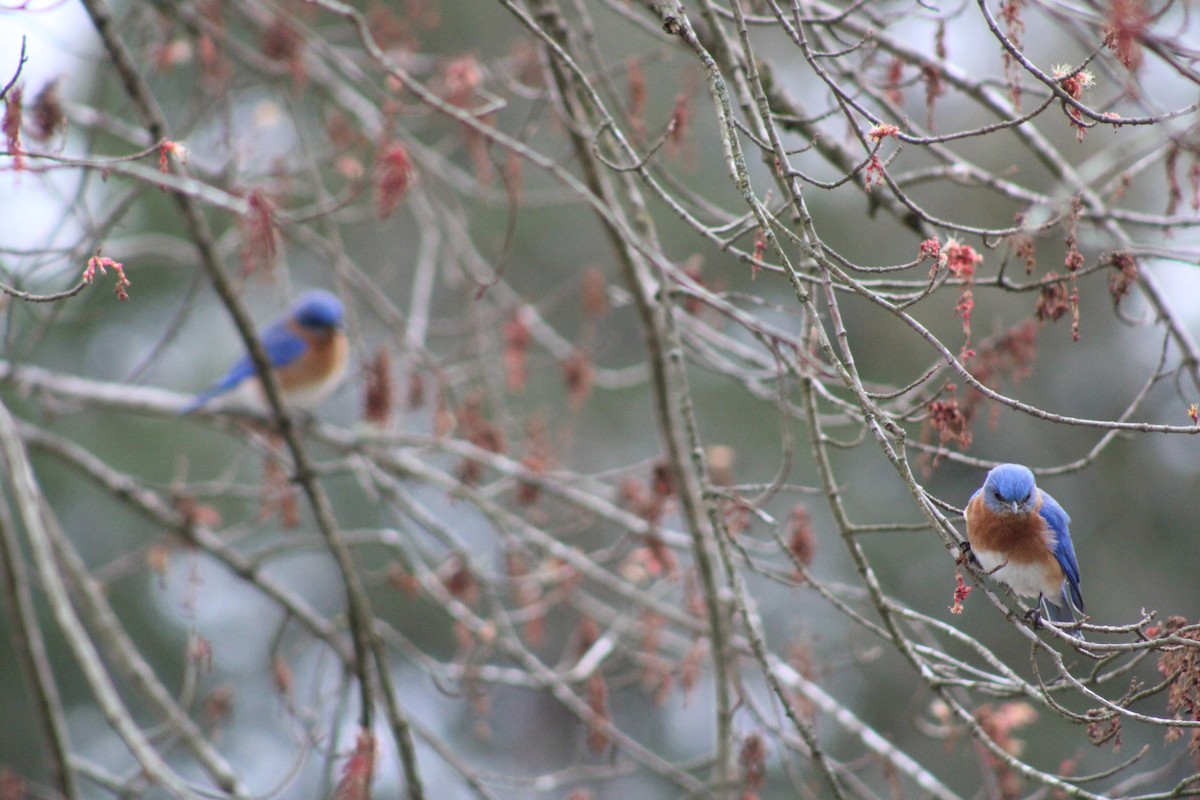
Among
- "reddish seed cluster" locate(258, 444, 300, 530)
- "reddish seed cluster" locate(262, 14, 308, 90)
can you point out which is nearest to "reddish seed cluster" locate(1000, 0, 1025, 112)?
"reddish seed cluster" locate(262, 14, 308, 90)

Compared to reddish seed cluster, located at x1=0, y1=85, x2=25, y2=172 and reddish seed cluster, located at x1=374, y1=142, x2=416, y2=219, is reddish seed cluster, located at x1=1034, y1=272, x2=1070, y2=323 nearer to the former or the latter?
reddish seed cluster, located at x1=374, y1=142, x2=416, y2=219

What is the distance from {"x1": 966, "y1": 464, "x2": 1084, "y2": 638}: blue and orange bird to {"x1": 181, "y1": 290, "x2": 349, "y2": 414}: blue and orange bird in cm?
494

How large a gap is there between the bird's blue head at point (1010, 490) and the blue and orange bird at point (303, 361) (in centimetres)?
504

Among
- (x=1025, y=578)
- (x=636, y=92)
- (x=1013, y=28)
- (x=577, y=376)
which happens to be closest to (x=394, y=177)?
(x=636, y=92)

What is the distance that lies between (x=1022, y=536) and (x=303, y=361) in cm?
508

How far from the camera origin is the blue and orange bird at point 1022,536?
83.9 inches

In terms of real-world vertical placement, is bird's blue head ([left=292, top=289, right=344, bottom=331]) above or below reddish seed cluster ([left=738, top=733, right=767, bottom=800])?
above

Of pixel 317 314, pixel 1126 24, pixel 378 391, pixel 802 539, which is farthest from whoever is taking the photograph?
pixel 317 314

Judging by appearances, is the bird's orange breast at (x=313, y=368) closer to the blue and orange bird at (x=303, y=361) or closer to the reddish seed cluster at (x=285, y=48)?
the blue and orange bird at (x=303, y=361)

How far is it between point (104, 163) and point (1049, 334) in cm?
687

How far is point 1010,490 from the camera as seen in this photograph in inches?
83.3

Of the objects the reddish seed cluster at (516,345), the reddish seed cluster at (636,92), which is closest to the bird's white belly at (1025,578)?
the reddish seed cluster at (636,92)

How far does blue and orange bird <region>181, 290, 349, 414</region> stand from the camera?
21.7ft

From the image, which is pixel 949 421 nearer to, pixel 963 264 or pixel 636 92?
pixel 963 264
